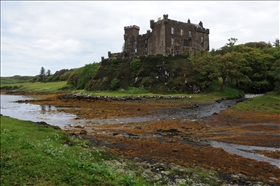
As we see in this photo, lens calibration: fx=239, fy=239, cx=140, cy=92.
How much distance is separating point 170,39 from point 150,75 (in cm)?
1764

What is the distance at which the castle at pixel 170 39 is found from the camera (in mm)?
77669

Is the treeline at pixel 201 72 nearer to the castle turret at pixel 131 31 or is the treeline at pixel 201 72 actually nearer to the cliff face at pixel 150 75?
the cliff face at pixel 150 75

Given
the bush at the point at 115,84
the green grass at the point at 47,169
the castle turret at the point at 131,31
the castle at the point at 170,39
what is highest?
the castle turret at the point at 131,31

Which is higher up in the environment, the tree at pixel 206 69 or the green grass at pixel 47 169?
the tree at pixel 206 69

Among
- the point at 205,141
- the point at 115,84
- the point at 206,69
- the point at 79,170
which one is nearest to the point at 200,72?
the point at 206,69

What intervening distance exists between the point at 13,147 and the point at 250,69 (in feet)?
183

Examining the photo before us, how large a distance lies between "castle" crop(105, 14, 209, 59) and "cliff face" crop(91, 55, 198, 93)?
623 centimetres

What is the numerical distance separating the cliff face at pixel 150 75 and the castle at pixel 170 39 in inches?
245

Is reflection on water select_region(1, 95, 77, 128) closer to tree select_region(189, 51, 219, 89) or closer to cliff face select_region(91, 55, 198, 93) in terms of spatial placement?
cliff face select_region(91, 55, 198, 93)

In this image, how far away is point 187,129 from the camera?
73.6 ft

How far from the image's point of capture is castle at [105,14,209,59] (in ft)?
255

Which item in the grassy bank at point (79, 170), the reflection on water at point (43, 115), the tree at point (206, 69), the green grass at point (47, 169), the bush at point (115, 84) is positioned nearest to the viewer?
the green grass at point (47, 169)

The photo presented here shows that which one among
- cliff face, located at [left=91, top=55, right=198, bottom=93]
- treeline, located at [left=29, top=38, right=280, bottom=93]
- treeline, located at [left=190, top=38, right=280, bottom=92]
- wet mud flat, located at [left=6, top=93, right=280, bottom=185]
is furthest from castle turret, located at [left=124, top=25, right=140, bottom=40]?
wet mud flat, located at [left=6, top=93, right=280, bottom=185]

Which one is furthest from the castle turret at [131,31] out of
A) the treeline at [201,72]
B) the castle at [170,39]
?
the treeline at [201,72]
